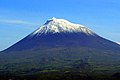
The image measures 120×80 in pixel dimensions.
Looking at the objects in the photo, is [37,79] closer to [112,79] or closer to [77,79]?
[77,79]

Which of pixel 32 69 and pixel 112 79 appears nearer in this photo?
pixel 112 79

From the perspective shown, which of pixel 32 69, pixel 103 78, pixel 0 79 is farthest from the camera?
pixel 32 69

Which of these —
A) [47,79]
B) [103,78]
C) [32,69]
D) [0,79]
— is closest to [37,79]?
[47,79]

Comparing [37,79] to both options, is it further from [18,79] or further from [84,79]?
[84,79]

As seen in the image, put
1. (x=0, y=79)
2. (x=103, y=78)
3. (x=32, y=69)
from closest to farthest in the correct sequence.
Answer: (x=0, y=79) → (x=103, y=78) → (x=32, y=69)

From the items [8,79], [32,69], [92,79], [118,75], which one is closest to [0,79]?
[8,79]

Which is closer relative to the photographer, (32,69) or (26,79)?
(26,79)

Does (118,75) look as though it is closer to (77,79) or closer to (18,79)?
(77,79)

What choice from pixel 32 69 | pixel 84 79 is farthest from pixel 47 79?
pixel 32 69
